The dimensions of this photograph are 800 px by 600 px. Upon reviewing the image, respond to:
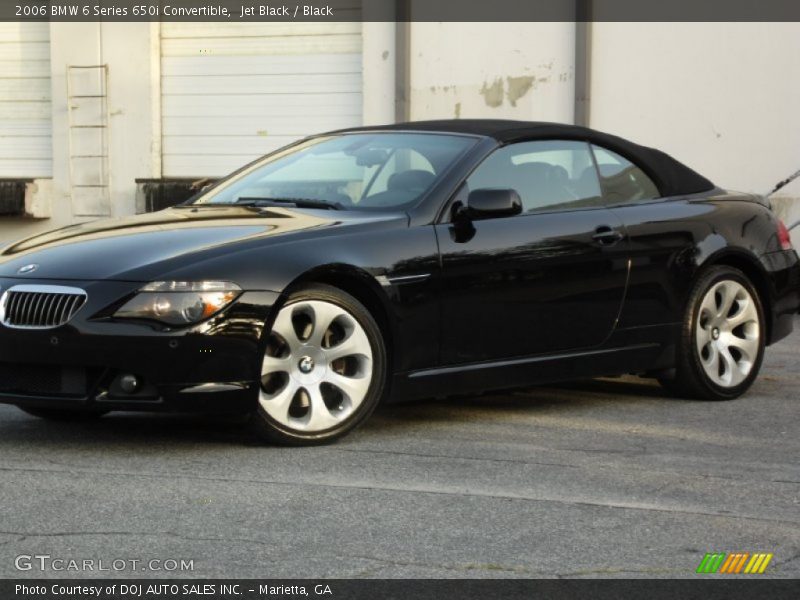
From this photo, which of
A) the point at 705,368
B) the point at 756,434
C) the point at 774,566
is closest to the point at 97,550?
the point at 774,566

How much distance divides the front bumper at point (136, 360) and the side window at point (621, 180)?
2214mm

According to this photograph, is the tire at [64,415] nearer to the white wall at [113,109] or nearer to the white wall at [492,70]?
the white wall at [492,70]

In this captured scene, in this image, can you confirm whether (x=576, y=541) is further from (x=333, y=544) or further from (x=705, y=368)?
(x=705, y=368)

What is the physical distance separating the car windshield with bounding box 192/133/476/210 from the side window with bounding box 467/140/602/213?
0.17m

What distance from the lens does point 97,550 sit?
4688 millimetres

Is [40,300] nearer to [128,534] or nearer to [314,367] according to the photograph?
[314,367]

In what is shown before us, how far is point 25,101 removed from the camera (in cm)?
1786

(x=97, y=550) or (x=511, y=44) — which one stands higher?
(x=511, y=44)

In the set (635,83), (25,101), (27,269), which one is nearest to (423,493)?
(27,269)

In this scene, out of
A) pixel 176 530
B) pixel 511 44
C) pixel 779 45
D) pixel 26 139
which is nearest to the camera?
pixel 176 530

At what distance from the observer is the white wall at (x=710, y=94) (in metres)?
14.3

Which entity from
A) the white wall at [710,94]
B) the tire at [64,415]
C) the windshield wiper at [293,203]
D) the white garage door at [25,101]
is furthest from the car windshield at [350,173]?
the white garage door at [25,101]
